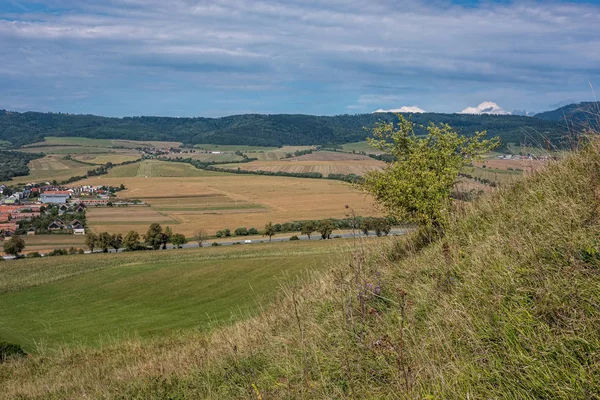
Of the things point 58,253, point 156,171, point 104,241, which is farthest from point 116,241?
point 156,171

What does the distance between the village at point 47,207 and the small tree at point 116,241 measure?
1374 cm

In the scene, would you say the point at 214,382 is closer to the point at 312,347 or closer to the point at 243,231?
the point at 312,347

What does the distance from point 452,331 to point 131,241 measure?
80778 millimetres

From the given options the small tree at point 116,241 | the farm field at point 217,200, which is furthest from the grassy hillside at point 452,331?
the small tree at point 116,241

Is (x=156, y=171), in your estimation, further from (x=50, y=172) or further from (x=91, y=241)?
(x=91, y=241)

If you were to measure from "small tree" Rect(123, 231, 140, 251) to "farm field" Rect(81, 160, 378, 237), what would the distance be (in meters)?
7.91

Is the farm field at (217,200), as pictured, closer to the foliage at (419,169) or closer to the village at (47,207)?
the village at (47,207)

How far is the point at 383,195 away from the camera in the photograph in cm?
1753

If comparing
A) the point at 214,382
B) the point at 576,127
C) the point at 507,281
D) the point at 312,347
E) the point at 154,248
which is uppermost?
the point at 576,127

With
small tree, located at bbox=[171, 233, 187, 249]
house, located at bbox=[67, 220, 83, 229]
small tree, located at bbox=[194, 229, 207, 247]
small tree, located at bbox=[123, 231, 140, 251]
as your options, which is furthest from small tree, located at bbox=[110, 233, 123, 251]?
house, located at bbox=[67, 220, 83, 229]

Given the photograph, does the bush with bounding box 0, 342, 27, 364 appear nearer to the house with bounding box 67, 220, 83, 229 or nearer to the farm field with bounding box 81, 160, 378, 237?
the farm field with bounding box 81, 160, 378, 237

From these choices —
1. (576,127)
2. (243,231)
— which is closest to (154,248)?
(243,231)

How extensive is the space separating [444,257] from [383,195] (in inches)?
403

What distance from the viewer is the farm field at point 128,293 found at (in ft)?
93.0
